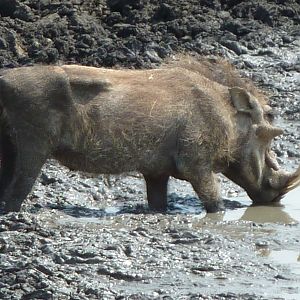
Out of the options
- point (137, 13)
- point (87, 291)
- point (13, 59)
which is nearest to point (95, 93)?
point (87, 291)

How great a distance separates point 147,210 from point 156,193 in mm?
162

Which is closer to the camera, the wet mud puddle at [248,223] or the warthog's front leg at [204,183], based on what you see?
the wet mud puddle at [248,223]

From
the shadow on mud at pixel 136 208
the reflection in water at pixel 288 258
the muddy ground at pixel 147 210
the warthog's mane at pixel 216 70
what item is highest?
the warthog's mane at pixel 216 70

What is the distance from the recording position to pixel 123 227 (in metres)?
9.87

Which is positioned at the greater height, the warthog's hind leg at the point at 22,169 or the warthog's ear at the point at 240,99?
the warthog's ear at the point at 240,99

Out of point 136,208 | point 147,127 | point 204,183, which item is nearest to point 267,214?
point 204,183

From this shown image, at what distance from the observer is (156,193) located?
35.5 ft

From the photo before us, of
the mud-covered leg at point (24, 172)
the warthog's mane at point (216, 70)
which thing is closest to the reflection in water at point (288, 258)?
the mud-covered leg at point (24, 172)

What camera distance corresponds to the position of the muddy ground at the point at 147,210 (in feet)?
27.4

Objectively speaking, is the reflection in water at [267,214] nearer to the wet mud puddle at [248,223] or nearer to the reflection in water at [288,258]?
the wet mud puddle at [248,223]

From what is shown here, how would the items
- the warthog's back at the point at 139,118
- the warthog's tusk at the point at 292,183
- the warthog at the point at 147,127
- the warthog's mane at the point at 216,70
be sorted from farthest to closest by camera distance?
the warthog's tusk at the point at 292,183, the warthog's mane at the point at 216,70, the warthog's back at the point at 139,118, the warthog at the point at 147,127

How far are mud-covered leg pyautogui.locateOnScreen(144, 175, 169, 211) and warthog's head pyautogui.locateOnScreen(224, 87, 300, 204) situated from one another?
0.61m

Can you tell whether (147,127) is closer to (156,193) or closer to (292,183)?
(156,193)

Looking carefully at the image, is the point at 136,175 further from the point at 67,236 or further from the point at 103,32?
the point at 103,32
